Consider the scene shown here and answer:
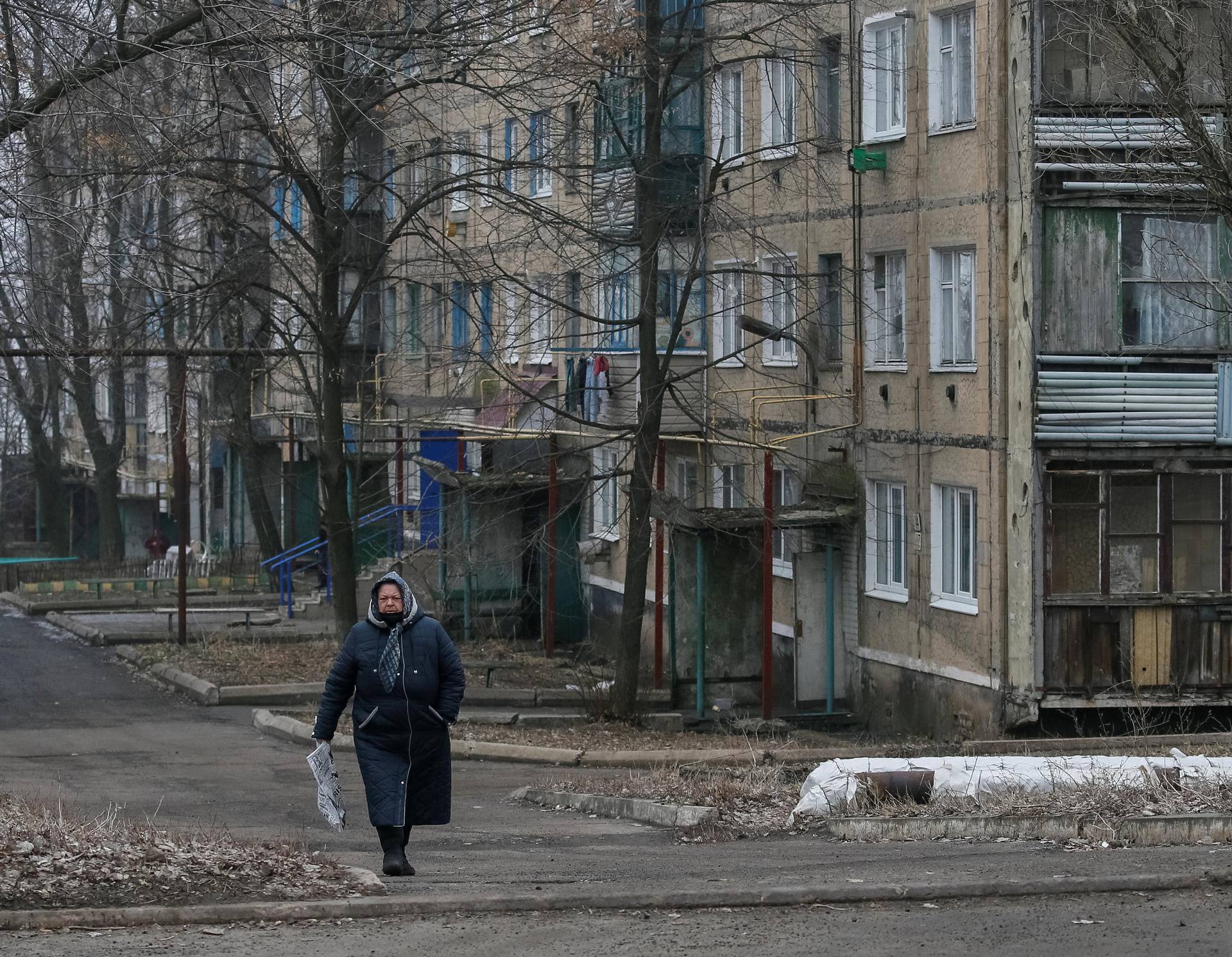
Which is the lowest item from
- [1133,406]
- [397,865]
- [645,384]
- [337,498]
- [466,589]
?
[397,865]

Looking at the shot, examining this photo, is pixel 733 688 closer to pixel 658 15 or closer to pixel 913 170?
pixel 913 170

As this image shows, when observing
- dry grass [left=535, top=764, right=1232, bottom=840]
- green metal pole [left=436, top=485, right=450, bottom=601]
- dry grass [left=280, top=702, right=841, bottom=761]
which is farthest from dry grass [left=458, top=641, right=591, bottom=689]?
dry grass [left=535, top=764, right=1232, bottom=840]

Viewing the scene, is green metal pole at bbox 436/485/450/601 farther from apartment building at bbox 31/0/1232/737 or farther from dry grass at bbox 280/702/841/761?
dry grass at bbox 280/702/841/761

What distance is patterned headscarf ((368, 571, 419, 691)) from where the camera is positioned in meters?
9.32

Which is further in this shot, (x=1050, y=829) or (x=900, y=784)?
(x=900, y=784)

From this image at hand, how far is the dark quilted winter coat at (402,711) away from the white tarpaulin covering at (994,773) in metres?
3.07

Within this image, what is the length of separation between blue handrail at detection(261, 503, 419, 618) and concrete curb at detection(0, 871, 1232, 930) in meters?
18.9

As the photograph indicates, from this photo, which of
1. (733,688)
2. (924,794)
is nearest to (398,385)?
(733,688)

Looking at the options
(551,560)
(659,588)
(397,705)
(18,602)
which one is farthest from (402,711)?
(18,602)

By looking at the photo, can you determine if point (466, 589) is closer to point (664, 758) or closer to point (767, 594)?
point (767, 594)

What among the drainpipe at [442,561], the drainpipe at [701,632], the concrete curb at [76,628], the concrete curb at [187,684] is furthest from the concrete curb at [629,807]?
the concrete curb at [76,628]

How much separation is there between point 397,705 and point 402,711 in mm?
44

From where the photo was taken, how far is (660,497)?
20.3 metres

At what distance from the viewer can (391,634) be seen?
9383mm
